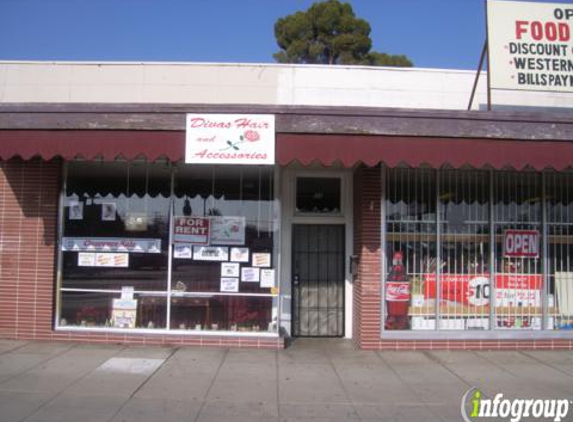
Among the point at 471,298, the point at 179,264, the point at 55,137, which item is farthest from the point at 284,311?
the point at 55,137

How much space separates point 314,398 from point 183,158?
13.2ft

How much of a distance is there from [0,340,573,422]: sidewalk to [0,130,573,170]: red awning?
3.01m

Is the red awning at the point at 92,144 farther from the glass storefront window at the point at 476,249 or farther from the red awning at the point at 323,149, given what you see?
the glass storefront window at the point at 476,249

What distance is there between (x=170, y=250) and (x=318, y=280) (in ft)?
9.26

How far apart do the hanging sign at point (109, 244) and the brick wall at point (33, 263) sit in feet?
0.95

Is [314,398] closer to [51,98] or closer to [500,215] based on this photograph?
[500,215]

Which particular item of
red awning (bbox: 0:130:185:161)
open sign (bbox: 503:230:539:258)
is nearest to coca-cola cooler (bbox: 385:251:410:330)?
open sign (bbox: 503:230:539:258)

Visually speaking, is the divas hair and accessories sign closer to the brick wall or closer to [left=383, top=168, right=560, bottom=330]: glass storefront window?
[left=383, top=168, right=560, bottom=330]: glass storefront window

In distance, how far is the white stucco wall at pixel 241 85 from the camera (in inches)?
439

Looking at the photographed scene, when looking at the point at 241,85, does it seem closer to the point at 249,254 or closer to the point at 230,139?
the point at 230,139

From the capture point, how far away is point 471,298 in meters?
9.92

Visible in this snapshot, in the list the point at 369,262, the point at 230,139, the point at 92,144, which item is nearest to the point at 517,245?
the point at 369,262

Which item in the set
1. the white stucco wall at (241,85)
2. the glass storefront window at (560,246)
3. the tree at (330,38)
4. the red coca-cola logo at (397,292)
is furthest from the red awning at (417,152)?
the tree at (330,38)
